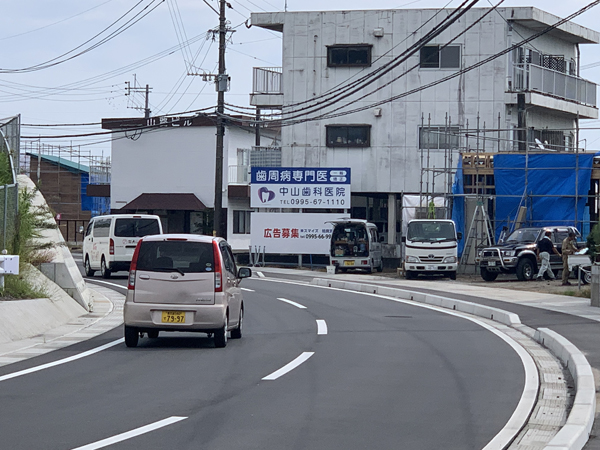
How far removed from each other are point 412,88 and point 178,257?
29565 mm

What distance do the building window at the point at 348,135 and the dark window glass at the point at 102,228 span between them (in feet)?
47.4

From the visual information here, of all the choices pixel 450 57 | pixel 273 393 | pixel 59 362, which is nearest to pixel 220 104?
pixel 450 57

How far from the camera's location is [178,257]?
13422mm

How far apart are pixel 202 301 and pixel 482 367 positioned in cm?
431

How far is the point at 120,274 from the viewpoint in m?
34.9

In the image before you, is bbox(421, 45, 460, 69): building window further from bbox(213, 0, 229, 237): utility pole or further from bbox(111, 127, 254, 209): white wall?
bbox(111, 127, 254, 209): white wall

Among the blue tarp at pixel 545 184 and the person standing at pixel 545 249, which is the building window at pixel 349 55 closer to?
the blue tarp at pixel 545 184

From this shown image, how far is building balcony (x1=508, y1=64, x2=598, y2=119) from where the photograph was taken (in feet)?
131

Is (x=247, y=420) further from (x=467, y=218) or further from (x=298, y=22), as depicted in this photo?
(x=298, y=22)

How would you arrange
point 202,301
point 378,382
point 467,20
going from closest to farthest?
point 378,382 < point 202,301 < point 467,20

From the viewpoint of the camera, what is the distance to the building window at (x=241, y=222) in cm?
4856

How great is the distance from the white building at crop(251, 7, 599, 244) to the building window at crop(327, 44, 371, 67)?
5cm

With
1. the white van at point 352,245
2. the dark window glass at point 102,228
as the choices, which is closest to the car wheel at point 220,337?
the dark window glass at point 102,228

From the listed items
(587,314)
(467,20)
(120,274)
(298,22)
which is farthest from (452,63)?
(587,314)
